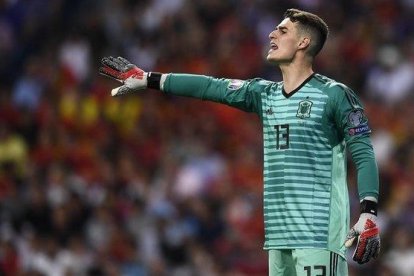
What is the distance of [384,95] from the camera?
15578mm

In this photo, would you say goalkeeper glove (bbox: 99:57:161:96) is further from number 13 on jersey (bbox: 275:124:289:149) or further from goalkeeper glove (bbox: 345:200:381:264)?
goalkeeper glove (bbox: 345:200:381:264)

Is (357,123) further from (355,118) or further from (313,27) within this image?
(313,27)

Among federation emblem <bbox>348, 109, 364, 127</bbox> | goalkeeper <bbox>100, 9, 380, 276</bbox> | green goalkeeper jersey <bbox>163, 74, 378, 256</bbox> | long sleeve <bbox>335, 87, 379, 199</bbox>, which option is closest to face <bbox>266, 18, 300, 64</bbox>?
goalkeeper <bbox>100, 9, 380, 276</bbox>

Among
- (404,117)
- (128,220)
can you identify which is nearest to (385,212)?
(404,117)

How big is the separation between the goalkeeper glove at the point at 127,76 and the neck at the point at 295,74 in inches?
31.2

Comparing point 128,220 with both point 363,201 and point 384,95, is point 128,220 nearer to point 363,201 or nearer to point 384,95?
point 384,95

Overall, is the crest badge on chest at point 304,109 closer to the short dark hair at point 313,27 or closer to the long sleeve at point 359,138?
the long sleeve at point 359,138

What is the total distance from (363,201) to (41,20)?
11.1m

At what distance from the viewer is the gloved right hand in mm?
7082

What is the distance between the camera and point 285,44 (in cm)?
688

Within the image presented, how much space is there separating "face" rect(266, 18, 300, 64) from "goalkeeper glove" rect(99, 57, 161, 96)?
731mm

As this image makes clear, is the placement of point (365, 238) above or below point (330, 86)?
below

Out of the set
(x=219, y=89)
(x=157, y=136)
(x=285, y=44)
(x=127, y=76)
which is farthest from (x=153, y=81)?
(x=157, y=136)

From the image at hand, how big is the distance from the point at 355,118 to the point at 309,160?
0.36 meters
